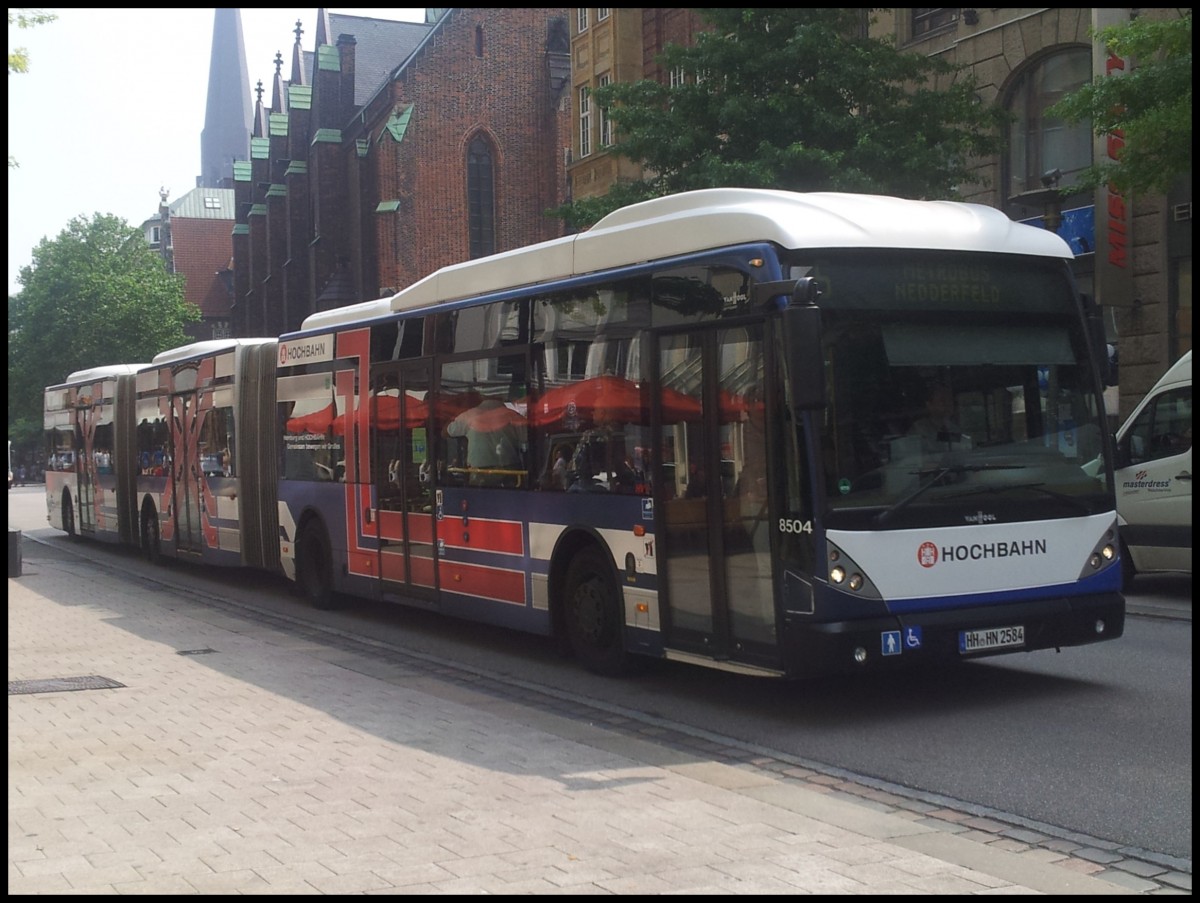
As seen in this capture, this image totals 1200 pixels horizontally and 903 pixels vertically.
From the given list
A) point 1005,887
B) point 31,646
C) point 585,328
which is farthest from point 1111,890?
point 31,646

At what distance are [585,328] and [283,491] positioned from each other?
7140mm

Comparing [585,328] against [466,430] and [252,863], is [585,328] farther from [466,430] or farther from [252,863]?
[252,863]

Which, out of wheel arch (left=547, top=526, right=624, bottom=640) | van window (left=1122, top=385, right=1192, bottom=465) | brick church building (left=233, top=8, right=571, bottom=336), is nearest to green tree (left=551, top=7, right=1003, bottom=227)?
van window (left=1122, top=385, right=1192, bottom=465)

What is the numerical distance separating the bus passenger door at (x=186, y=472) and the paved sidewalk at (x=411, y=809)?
9868 mm

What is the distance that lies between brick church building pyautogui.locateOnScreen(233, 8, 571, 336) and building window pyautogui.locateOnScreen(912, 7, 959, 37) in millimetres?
20651

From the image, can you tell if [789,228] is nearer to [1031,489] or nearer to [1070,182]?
[1031,489]

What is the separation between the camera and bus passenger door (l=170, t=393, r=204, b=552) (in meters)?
20.2

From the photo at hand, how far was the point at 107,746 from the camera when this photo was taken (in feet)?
26.8

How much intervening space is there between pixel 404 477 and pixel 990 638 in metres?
6.19

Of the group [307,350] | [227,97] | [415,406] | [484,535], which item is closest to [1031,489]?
[484,535]

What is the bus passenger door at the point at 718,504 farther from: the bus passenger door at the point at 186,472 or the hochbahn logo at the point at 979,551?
the bus passenger door at the point at 186,472

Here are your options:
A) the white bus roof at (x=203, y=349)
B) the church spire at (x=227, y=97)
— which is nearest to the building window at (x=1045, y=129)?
the white bus roof at (x=203, y=349)

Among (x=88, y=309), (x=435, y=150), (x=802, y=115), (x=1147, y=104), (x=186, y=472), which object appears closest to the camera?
(x=1147, y=104)

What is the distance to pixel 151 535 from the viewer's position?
75.1 ft
